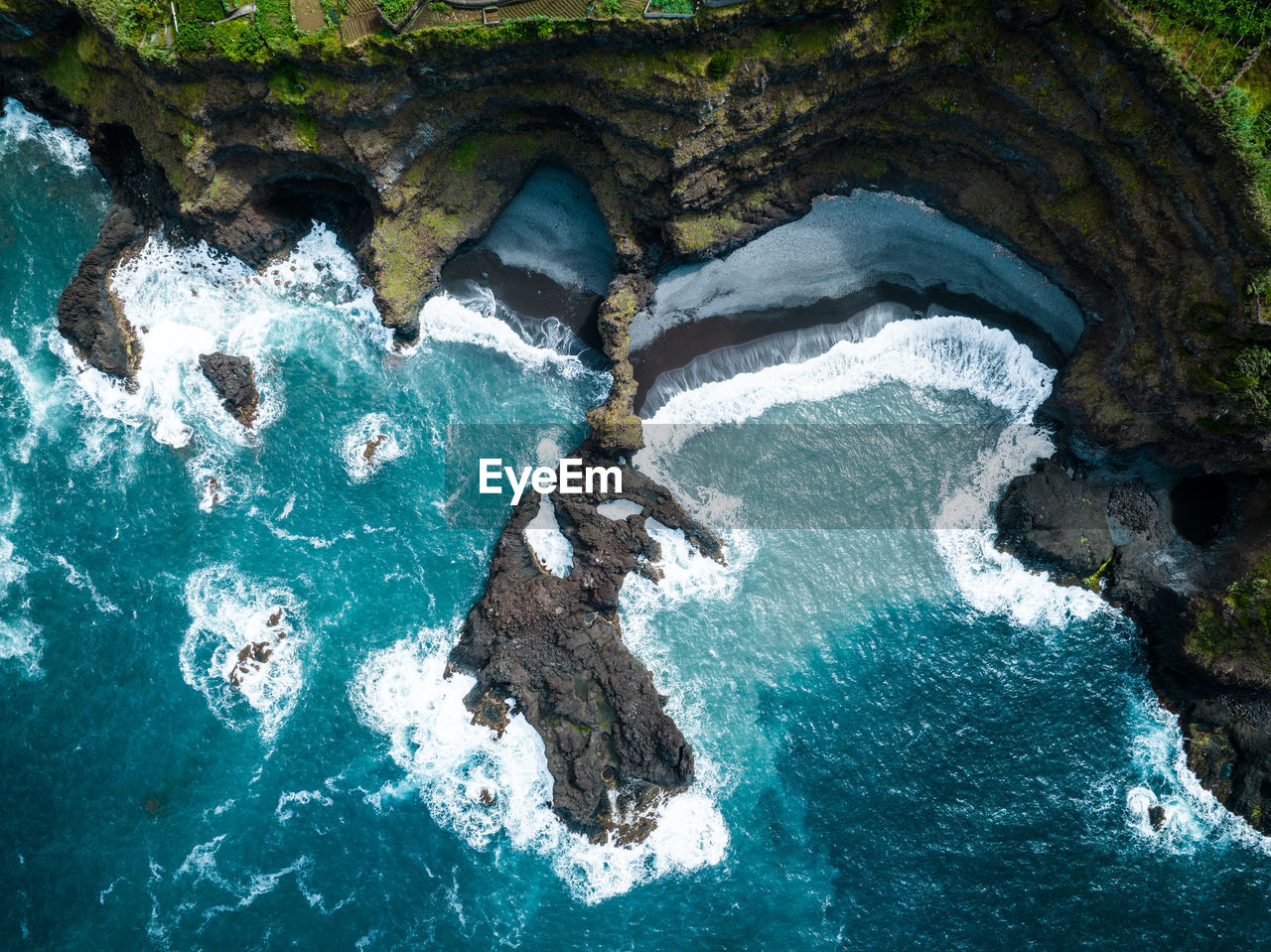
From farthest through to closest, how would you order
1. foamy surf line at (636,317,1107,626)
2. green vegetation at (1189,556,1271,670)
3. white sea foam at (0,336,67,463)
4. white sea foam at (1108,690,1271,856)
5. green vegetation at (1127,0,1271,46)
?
foamy surf line at (636,317,1107,626) → white sea foam at (0,336,67,463) → white sea foam at (1108,690,1271,856) → green vegetation at (1189,556,1271,670) → green vegetation at (1127,0,1271,46)

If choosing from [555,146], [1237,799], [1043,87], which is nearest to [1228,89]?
[1043,87]

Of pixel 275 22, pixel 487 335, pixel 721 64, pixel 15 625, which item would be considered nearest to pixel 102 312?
pixel 15 625

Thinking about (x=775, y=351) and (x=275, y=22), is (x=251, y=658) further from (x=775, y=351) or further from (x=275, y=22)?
(x=775, y=351)

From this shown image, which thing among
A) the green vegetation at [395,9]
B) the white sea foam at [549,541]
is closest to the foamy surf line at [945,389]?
the white sea foam at [549,541]

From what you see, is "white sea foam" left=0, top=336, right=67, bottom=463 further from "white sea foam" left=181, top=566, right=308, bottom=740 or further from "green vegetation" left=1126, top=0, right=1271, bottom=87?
"green vegetation" left=1126, top=0, right=1271, bottom=87

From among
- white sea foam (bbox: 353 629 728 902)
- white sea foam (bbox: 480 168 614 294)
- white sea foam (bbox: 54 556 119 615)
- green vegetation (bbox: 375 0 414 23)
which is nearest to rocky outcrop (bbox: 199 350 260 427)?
white sea foam (bbox: 54 556 119 615)
